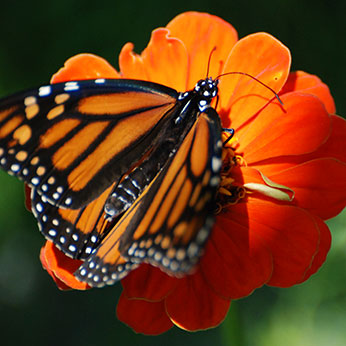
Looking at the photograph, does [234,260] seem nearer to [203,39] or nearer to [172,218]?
[172,218]

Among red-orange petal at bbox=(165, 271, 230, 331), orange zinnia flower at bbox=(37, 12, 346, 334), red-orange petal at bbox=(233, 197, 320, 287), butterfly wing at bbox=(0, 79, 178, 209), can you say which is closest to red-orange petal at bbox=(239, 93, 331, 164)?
orange zinnia flower at bbox=(37, 12, 346, 334)

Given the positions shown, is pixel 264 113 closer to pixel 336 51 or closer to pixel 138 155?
pixel 138 155

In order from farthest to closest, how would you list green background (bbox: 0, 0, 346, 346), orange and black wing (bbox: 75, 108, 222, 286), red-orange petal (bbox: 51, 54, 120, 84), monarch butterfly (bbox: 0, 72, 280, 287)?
green background (bbox: 0, 0, 346, 346), red-orange petal (bbox: 51, 54, 120, 84), monarch butterfly (bbox: 0, 72, 280, 287), orange and black wing (bbox: 75, 108, 222, 286)

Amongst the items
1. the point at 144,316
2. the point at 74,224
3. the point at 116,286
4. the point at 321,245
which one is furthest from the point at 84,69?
the point at 116,286

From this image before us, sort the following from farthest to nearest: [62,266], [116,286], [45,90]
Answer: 1. [116,286]
2. [62,266]
3. [45,90]

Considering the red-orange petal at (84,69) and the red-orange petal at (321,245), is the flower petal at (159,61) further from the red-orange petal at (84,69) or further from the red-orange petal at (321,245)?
the red-orange petal at (321,245)

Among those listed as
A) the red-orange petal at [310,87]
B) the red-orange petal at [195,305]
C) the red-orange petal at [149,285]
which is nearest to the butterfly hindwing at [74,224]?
the red-orange petal at [149,285]

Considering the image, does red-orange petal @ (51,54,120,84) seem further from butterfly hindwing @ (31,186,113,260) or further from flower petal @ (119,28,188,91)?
butterfly hindwing @ (31,186,113,260)
